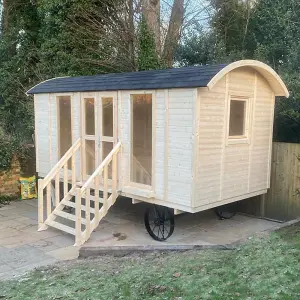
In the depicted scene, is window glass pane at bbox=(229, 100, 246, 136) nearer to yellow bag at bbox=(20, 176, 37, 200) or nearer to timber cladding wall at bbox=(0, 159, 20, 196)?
yellow bag at bbox=(20, 176, 37, 200)

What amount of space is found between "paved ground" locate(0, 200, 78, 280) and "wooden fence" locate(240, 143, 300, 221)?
158 inches

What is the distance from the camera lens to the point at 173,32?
506 inches

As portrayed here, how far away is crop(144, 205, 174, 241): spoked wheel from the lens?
21.3 ft

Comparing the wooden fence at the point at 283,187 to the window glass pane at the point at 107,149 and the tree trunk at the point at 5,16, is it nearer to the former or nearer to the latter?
the window glass pane at the point at 107,149

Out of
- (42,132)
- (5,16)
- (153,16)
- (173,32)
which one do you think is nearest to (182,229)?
(42,132)

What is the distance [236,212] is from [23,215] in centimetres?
470

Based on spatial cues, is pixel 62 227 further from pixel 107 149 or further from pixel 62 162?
pixel 107 149

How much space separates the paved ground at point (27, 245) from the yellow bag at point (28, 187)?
4.72 ft

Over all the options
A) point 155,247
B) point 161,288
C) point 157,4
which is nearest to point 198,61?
point 157,4

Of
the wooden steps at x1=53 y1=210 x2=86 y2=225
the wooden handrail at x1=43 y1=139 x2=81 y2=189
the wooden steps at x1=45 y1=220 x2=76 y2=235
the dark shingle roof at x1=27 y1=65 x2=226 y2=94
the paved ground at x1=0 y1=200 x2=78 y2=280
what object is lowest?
the paved ground at x1=0 y1=200 x2=78 y2=280

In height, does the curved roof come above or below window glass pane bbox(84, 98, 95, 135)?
above

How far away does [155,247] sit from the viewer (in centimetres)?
554

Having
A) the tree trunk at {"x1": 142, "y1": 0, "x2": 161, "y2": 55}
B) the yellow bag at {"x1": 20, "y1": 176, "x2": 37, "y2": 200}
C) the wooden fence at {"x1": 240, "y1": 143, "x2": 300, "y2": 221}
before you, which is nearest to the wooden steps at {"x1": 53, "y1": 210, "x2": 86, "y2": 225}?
the yellow bag at {"x1": 20, "y1": 176, "x2": 37, "y2": 200}

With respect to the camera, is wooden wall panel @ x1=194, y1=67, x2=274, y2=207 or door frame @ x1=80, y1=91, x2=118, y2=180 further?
door frame @ x1=80, y1=91, x2=118, y2=180
